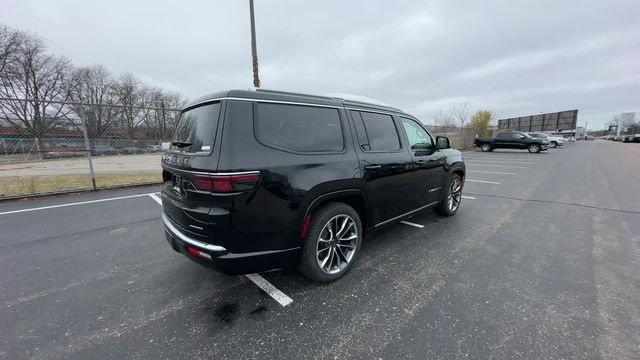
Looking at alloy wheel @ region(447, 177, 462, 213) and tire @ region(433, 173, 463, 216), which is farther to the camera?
alloy wheel @ region(447, 177, 462, 213)

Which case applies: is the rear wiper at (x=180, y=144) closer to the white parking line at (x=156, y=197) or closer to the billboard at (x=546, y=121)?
the white parking line at (x=156, y=197)

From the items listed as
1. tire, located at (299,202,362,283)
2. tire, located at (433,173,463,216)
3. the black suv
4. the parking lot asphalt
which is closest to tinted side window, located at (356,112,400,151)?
the black suv

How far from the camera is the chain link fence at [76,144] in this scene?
23.5 ft

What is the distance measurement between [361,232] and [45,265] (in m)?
3.77

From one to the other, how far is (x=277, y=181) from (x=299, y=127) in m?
0.63

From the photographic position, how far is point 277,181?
7.43 ft

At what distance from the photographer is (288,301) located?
2.54 m

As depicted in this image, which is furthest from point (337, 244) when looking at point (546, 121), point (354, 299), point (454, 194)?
point (546, 121)

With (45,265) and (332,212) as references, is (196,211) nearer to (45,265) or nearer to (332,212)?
(332,212)

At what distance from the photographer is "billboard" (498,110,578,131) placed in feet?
214

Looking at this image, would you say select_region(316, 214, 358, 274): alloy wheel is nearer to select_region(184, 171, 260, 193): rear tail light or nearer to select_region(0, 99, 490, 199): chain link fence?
select_region(184, 171, 260, 193): rear tail light

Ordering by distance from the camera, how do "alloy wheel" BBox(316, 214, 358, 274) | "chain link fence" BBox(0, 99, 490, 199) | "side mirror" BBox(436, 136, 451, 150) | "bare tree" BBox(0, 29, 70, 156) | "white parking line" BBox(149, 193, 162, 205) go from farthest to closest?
"bare tree" BBox(0, 29, 70, 156), "chain link fence" BBox(0, 99, 490, 199), "white parking line" BBox(149, 193, 162, 205), "side mirror" BBox(436, 136, 451, 150), "alloy wheel" BBox(316, 214, 358, 274)

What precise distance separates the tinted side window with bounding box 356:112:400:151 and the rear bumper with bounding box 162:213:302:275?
1.58m

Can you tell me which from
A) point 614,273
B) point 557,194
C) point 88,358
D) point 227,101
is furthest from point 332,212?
point 557,194
